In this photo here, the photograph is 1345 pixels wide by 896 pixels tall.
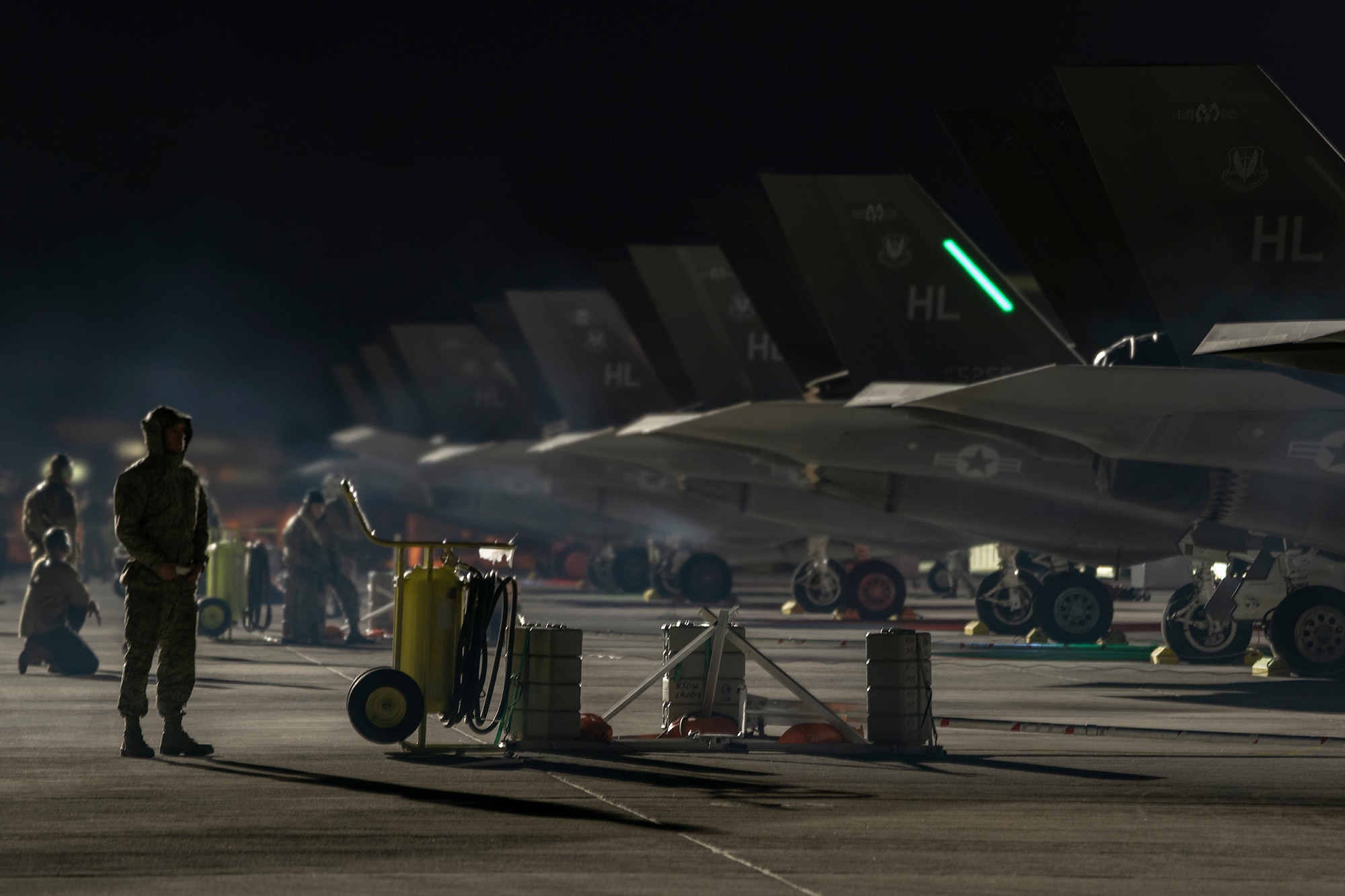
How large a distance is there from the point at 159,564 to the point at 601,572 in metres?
32.5

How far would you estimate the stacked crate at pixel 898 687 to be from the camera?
439 inches

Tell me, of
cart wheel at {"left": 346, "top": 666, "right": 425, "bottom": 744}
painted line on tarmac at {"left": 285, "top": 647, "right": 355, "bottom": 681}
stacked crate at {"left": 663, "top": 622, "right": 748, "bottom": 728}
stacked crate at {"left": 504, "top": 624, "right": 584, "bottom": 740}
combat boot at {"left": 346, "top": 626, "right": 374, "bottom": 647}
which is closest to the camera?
cart wheel at {"left": 346, "top": 666, "right": 425, "bottom": 744}

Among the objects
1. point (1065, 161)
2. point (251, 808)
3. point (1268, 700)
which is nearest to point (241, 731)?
point (251, 808)

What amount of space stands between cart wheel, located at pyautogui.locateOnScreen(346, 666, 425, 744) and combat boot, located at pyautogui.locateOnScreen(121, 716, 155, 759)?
117 cm

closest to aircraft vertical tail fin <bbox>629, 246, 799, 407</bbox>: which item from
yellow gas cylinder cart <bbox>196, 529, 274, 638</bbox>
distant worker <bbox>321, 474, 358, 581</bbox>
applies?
distant worker <bbox>321, 474, 358, 581</bbox>

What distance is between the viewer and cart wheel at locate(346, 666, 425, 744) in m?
10.7

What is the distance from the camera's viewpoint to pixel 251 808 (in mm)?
8461

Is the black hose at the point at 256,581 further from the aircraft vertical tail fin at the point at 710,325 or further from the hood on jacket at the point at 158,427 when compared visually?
the hood on jacket at the point at 158,427

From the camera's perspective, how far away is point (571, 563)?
49.6m

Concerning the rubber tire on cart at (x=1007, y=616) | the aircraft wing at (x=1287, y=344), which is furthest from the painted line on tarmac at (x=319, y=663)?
the rubber tire on cart at (x=1007, y=616)

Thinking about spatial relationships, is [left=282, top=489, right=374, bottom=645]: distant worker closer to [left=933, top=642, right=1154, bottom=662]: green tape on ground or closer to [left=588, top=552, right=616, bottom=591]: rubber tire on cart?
[left=933, top=642, right=1154, bottom=662]: green tape on ground

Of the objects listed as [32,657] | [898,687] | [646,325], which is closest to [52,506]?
[32,657]

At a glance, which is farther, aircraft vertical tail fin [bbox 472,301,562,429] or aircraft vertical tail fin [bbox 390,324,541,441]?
aircraft vertical tail fin [bbox 390,324,541,441]

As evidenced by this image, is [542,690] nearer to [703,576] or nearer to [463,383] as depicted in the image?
[703,576]
